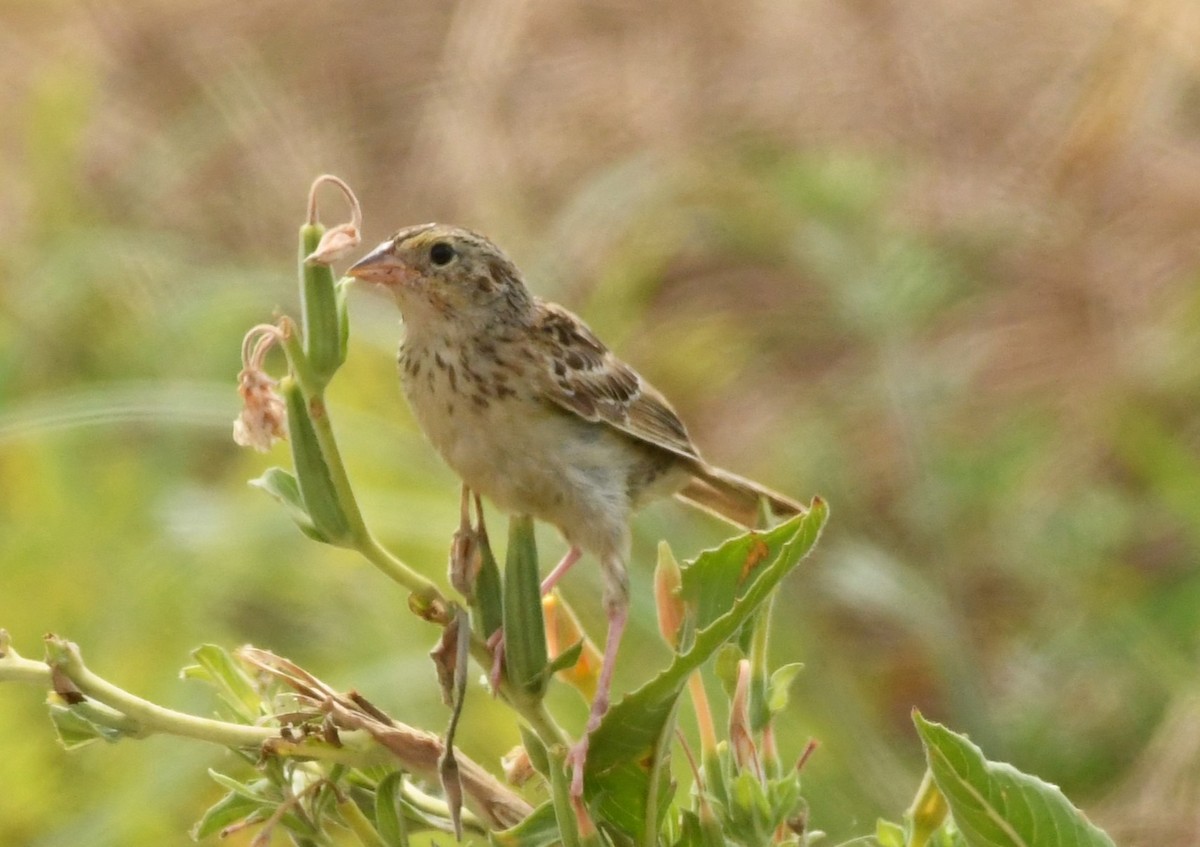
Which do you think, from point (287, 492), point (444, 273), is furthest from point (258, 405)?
point (444, 273)

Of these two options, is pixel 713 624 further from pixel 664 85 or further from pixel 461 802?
pixel 664 85

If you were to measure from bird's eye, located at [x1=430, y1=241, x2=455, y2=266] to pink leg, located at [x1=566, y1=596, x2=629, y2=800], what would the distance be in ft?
1.22

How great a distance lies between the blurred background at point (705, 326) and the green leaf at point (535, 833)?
1.00m

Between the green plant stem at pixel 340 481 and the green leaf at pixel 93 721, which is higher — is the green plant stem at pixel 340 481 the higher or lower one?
the higher one

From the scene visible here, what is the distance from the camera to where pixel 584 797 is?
3.07ft

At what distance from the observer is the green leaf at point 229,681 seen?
964 mm

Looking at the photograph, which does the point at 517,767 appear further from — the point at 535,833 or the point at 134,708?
Result: the point at 134,708

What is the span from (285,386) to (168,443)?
115 inches

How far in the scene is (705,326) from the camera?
4855 mm

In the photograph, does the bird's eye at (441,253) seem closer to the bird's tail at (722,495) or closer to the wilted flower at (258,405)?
the bird's tail at (722,495)

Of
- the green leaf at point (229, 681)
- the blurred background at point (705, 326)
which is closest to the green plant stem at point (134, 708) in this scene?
the green leaf at point (229, 681)

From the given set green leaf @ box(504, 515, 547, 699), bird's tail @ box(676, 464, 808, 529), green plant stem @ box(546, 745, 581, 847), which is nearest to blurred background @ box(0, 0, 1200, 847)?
bird's tail @ box(676, 464, 808, 529)

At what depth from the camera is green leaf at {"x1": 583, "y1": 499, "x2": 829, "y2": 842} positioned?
904 millimetres

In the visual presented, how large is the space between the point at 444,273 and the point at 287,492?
71 centimetres
